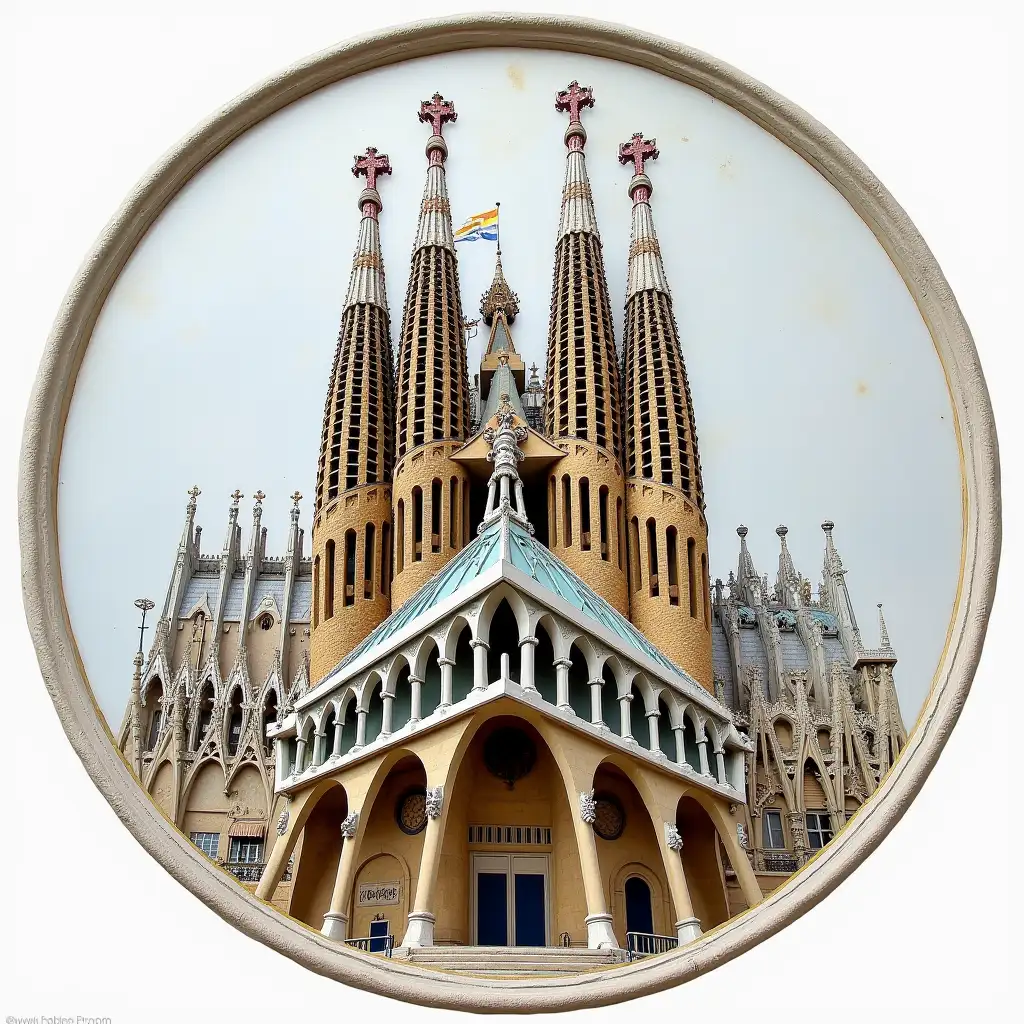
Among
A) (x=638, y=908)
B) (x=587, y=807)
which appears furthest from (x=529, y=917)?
(x=587, y=807)

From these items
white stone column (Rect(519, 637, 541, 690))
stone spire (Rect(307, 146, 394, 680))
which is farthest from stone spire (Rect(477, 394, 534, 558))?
white stone column (Rect(519, 637, 541, 690))

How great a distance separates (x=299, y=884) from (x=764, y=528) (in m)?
4.00

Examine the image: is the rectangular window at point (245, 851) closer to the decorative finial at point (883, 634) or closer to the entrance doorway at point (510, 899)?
the entrance doorway at point (510, 899)

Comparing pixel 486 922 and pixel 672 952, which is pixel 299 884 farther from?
pixel 672 952

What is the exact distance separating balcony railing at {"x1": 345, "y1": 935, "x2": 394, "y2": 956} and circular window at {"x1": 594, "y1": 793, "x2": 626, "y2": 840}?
1862 millimetres

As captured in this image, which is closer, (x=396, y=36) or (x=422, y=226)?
(x=396, y=36)

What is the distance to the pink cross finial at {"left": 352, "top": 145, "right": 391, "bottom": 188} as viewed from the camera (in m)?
7.88

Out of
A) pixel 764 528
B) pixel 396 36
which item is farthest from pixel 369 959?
pixel 396 36

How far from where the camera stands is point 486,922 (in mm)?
7691

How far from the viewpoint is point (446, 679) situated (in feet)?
25.4

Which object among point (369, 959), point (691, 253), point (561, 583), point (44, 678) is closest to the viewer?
point (369, 959)

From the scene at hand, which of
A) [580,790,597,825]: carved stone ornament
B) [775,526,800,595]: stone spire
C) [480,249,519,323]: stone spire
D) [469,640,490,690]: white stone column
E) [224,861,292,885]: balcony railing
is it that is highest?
[480,249,519,323]: stone spire

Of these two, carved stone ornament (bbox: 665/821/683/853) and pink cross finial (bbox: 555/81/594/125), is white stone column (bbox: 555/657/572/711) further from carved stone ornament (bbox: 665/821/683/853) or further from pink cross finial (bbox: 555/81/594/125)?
pink cross finial (bbox: 555/81/594/125)

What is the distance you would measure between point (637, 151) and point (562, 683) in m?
3.70
